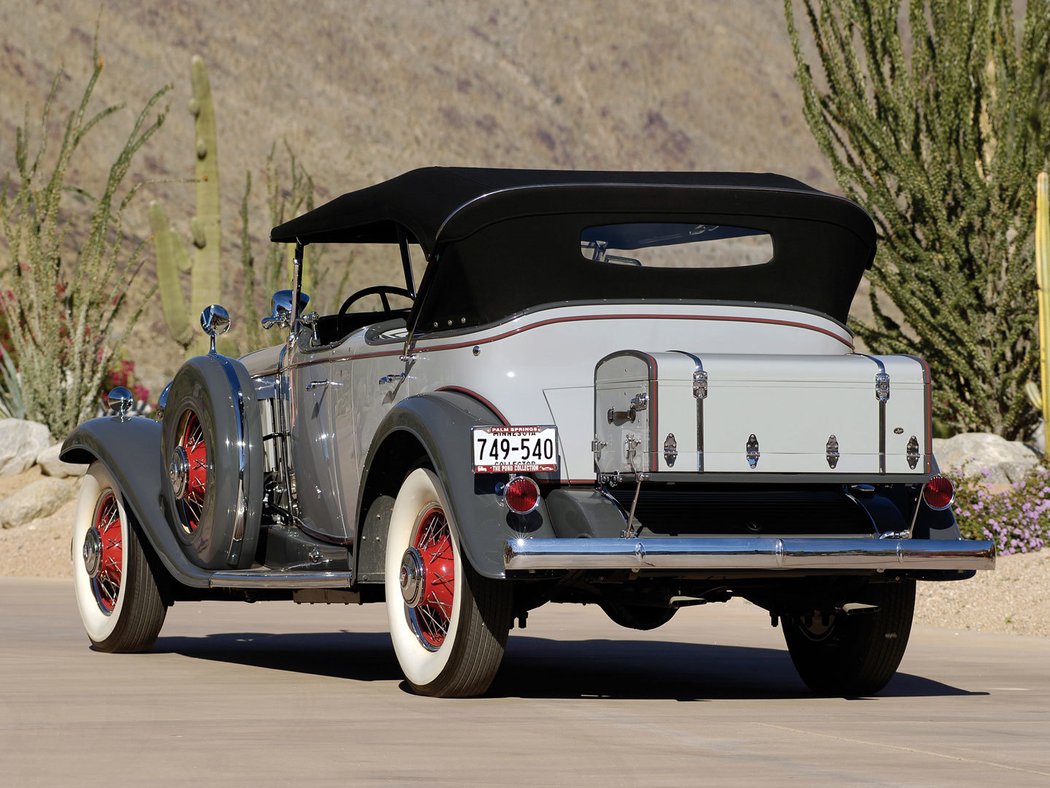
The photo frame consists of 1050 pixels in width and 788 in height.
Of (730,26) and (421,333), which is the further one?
(730,26)

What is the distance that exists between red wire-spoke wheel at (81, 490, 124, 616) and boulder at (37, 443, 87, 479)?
9143 mm

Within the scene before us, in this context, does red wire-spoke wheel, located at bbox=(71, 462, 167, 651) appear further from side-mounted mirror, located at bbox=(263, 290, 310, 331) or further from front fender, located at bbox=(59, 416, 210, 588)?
side-mounted mirror, located at bbox=(263, 290, 310, 331)

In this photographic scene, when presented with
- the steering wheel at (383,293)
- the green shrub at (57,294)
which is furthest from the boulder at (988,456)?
the steering wheel at (383,293)

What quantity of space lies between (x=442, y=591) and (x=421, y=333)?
1044 mm

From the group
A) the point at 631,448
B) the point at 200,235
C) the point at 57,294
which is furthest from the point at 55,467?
the point at 631,448

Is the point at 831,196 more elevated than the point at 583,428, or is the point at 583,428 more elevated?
the point at 831,196

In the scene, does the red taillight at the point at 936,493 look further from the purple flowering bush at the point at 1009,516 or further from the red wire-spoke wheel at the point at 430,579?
the purple flowering bush at the point at 1009,516

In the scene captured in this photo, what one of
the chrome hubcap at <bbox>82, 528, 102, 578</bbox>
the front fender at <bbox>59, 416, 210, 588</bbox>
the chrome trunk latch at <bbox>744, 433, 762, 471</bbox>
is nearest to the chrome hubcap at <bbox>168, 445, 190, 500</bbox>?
the front fender at <bbox>59, 416, 210, 588</bbox>

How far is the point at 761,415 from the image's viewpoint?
6594 mm

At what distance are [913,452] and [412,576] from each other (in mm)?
1926

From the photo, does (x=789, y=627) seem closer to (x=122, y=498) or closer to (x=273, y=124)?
(x=122, y=498)

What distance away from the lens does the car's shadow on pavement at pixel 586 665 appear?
24.8 feet

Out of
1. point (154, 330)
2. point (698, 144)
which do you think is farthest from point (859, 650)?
point (698, 144)

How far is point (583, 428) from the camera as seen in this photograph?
267 inches
